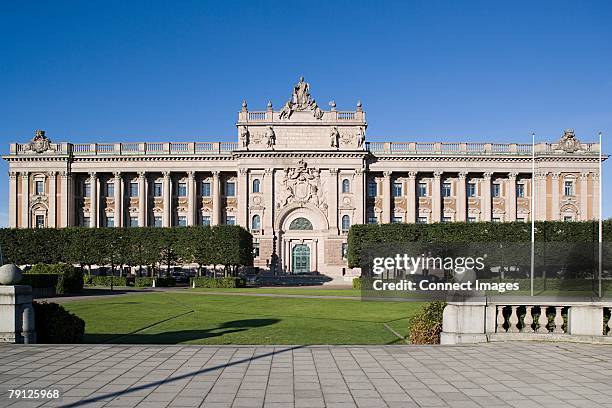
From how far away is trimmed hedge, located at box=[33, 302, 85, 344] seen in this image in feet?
53.6

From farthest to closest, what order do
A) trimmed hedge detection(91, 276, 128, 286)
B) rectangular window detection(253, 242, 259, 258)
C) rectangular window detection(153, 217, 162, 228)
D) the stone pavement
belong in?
1. rectangular window detection(153, 217, 162, 228)
2. rectangular window detection(253, 242, 259, 258)
3. trimmed hedge detection(91, 276, 128, 286)
4. the stone pavement

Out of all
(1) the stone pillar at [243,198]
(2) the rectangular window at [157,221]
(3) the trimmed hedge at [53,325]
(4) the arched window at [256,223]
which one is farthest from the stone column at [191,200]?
(3) the trimmed hedge at [53,325]

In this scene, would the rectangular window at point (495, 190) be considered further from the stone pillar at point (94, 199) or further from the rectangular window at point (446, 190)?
the stone pillar at point (94, 199)

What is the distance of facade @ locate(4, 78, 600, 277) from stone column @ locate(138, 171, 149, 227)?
18cm

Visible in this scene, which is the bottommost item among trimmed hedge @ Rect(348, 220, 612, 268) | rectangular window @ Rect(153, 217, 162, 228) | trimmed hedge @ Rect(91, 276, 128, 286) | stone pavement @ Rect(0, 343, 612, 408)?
trimmed hedge @ Rect(91, 276, 128, 286)

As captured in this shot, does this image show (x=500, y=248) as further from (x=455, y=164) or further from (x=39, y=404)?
(x=39, y=404)

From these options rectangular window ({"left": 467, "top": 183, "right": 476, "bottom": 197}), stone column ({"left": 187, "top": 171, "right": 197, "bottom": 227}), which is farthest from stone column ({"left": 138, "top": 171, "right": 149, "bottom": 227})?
rectangular window ({"left": 467, "top": 183, "right": 476, "bottom": 197})

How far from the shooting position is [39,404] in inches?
360

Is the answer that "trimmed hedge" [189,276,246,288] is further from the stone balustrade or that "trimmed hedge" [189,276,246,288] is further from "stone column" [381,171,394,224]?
the stone balustrade

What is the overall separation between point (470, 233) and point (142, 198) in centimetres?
4807

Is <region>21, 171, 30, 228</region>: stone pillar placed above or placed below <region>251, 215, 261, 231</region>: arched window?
above

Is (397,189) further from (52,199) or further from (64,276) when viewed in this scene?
(52,199)

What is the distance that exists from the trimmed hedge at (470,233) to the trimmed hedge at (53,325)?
4666cm

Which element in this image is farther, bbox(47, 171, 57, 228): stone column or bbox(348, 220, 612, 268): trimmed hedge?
bbox(47, 171, 57, 228): stone column
